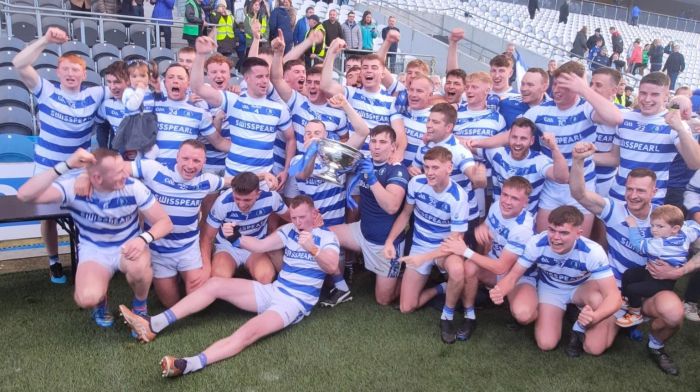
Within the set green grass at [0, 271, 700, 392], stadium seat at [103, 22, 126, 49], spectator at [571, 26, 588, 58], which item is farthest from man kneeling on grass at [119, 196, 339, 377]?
spectator at [571, 26, 588, 58]

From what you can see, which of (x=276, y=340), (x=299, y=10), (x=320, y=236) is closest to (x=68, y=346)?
(x=276, y=340)

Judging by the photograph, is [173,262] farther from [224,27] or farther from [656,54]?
[656,54]

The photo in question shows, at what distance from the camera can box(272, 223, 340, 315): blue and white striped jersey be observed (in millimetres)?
4090

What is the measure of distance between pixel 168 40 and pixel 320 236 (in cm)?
700

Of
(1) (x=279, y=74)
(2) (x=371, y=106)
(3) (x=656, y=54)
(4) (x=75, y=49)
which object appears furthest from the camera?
(3) (x=656, y=54)

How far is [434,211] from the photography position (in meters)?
4.29

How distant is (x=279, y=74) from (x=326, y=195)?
1.14 meters

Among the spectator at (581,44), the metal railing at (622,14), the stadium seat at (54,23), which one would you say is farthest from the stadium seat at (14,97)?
the metal railing at (622,14)

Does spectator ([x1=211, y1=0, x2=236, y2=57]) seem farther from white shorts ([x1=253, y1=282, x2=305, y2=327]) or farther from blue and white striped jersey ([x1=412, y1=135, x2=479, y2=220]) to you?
white shorts ([x1=253, y1=282, x2=305, y2=327])

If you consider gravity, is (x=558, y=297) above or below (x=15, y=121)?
below

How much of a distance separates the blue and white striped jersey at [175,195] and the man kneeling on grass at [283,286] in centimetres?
31

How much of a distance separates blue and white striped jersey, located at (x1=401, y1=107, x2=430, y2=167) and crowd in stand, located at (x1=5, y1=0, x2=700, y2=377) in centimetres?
1

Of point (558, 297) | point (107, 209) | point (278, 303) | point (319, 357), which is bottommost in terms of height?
point (319, 357)

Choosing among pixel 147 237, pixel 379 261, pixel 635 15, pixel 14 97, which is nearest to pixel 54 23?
pixel 14 97
